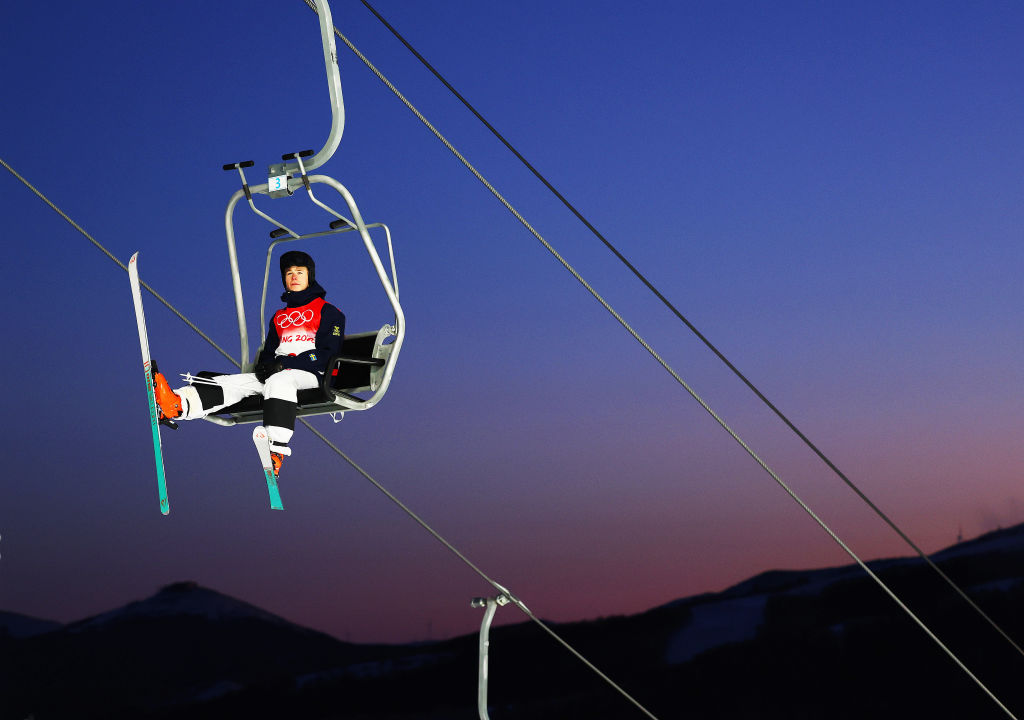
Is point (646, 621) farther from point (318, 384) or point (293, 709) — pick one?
point (318, 384)

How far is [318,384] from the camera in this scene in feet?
24.9

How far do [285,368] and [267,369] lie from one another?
0.10 meters

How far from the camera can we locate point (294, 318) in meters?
7.85

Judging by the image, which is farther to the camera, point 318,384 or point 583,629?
point 583,629

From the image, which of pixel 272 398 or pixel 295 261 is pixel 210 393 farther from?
pixel 295 261

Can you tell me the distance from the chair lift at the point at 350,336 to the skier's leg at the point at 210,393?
0.40ft

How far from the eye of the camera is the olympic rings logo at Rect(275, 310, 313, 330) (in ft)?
25.7

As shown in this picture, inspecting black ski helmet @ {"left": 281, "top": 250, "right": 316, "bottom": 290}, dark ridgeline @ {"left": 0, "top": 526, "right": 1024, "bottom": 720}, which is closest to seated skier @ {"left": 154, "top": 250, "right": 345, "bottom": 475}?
black ski helmet @ {"left": 281, "top": 250, "right": 316, "bottom": 290}

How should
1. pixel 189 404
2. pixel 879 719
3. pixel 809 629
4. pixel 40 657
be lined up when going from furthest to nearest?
pixel 809 629 < pixel 879 719 < pixel 40 657 < pixel 189 404

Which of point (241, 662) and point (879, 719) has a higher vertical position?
point (241, 662)

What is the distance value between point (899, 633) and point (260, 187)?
9603 centimetres

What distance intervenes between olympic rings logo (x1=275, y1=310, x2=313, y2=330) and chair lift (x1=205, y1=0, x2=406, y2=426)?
0.21m

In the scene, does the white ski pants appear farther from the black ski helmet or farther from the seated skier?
the black ski helmet

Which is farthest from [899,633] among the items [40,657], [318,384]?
[318,384]
